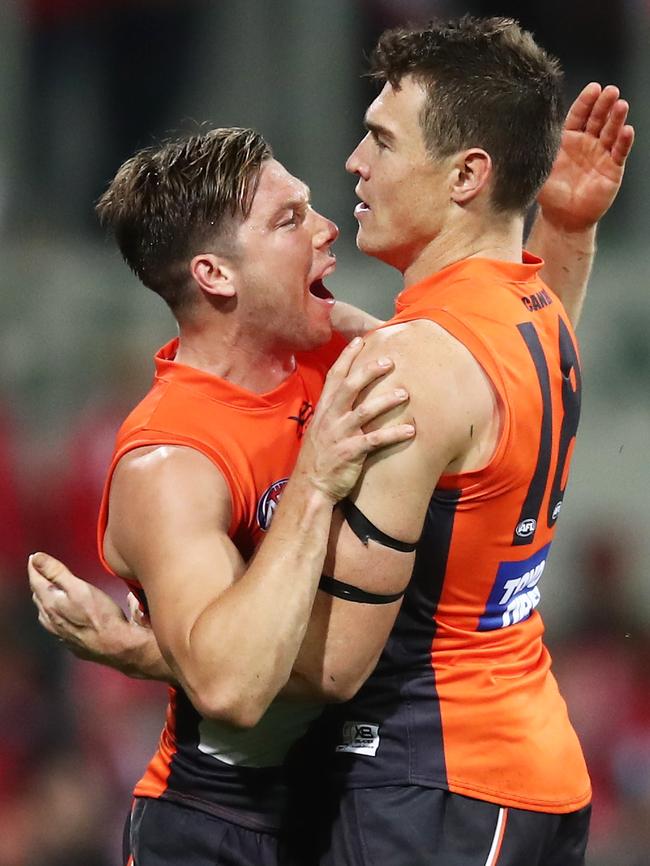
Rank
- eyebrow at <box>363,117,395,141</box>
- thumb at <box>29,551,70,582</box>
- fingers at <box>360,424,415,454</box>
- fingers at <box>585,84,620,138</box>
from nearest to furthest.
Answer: fingers at <box>360,424,415,454</box>, eyebrow at <box>363,117,395,141</box>, thumb at <box>29,551,70,582</box>, fingers at <box>585,84,620,138</box>

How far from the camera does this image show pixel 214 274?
3383 mm

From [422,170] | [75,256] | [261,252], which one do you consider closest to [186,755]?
[261,252]

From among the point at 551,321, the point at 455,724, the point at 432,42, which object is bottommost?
the point at 455,724

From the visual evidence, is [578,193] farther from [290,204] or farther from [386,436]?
[386,436]

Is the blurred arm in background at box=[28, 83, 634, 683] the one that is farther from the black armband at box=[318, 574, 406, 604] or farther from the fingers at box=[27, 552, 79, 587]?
the black armband at box=[318, 574, 406, 604]

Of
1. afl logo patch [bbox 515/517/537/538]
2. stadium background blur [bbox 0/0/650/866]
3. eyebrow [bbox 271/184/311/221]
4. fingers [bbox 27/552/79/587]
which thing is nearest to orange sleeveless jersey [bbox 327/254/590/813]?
afl logo patch [bbox 515/517/537/538]

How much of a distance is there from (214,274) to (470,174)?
0.75 meters

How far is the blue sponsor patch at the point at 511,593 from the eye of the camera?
292 centimetres

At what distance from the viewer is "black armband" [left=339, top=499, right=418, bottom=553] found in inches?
106

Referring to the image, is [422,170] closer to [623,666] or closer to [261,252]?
[261,252]

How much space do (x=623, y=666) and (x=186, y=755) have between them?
3.18 metres

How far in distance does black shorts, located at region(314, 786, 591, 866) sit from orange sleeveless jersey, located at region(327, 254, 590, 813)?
0.03 meters

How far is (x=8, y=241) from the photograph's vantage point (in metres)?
6.75

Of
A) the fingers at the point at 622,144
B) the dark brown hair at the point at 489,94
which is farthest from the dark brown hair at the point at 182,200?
the fingers at the point at 622,144
